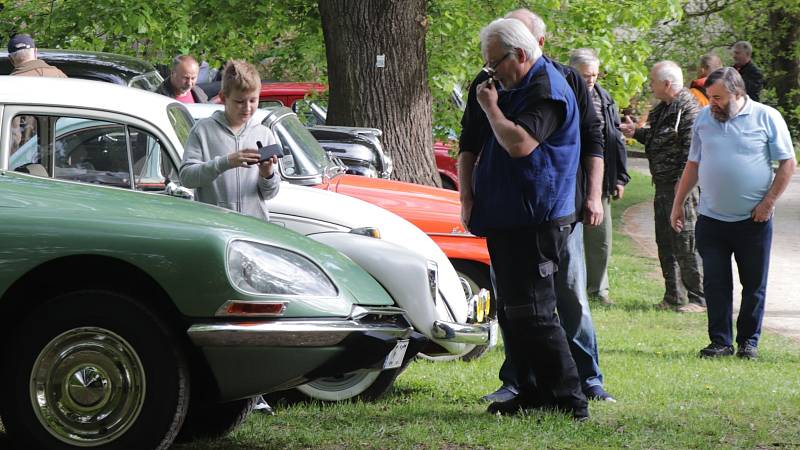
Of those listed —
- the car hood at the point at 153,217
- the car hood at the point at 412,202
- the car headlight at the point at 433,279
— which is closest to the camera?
the car hood at the point at 153,217

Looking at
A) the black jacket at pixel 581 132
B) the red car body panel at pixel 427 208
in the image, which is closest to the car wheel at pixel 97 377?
the black jacket at pixel 581 132

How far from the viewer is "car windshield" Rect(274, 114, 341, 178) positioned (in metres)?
8.34

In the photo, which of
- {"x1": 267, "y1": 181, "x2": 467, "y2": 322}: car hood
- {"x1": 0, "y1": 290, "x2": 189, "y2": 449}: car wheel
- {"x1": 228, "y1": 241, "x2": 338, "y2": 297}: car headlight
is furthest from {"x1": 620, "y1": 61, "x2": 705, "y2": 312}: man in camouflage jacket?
{"x1": 0, "y1": 290, "x2": 189, "y2": 449}: car wheel

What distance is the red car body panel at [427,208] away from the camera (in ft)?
27.2

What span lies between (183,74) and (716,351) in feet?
16.0

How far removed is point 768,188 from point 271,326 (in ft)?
15.2

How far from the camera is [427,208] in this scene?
8.52 metres

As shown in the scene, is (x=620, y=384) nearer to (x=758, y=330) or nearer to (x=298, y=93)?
(x=758, y=330)

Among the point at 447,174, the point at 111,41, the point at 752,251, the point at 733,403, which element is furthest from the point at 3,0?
the point at 733,403

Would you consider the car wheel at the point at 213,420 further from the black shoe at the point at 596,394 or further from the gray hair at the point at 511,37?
the black shoe at the point at 596,394

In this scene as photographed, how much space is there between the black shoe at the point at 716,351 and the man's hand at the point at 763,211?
86 centimetres

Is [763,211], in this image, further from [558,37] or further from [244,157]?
[558,37]

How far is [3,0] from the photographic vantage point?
1653cm

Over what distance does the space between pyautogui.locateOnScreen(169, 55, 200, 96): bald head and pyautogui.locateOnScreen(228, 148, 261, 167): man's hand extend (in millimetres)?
5070
